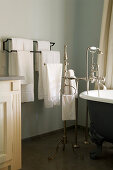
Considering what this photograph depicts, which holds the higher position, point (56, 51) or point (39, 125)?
point (56, 51)

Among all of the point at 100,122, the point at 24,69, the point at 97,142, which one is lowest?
the point at 97,142

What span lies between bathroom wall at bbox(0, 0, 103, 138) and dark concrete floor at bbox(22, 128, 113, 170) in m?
0.22

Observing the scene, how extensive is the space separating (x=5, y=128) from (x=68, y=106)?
0.87 meters

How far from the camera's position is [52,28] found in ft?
10.7

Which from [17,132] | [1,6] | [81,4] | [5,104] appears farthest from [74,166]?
[81,4]

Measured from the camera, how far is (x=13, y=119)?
212cm

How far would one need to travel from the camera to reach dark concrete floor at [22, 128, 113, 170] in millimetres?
2348

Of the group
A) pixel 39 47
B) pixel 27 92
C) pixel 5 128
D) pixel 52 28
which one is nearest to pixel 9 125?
pixel 5 128

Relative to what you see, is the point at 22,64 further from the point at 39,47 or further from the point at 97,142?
the point at 97,142

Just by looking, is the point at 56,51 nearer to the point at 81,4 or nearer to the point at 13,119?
the point at 81,4

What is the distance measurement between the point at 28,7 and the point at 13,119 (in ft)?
5.04

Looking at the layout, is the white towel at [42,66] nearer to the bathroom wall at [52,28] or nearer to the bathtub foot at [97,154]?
the bathroom wall at [52,28]

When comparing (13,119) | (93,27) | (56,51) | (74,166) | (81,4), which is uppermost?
(81,4)

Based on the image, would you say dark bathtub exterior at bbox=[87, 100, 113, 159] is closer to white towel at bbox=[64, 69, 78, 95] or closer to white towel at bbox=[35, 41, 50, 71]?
white towel at bbox=[64, 69, 78, 95]
